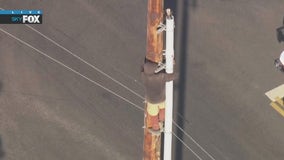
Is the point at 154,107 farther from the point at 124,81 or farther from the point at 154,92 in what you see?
the point at 124,81

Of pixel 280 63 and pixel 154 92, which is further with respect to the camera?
pixel 280 63

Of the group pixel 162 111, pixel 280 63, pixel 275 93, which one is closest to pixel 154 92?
pixel 162 111

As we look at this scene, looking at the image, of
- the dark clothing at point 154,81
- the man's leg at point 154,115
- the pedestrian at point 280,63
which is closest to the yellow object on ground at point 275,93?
the pedestrian at point 280,63

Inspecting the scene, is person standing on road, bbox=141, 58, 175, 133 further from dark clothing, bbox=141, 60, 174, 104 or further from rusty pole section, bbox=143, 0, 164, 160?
rusty pole section, bbox=143, 0, 164, 160

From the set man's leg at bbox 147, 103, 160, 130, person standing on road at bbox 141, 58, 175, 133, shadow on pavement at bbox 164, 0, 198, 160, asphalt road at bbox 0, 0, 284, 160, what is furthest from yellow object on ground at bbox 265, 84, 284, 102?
man's leg at bbox 147, 103, 160, 130

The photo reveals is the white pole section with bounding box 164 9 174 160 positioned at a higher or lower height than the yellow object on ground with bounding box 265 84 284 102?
higher
